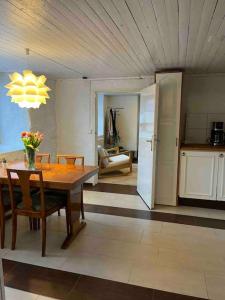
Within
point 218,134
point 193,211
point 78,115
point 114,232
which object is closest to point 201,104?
point 218,134

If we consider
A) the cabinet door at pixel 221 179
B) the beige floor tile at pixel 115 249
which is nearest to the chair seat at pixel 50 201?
the beige floor tile at pixel 115 249

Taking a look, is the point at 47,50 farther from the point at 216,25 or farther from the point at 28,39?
the point at 216,25

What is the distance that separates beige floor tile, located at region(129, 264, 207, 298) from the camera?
1.94 m

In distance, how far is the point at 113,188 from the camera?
15.3ft

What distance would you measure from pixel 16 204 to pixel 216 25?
8.60 feet

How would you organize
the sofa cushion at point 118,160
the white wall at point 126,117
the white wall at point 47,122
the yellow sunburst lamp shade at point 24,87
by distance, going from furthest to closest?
the white wall at point 126,117, the sofa cushion at point 118,160, the white wall at point 47,122, the yellow sunburst lamp shade at point 24,87

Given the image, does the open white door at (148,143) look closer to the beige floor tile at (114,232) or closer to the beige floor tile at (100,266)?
the beige floor tile at (114,232)

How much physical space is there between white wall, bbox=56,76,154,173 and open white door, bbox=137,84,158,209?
1015 mm

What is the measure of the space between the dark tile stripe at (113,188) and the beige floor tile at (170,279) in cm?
224

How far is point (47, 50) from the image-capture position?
2664 millimetres

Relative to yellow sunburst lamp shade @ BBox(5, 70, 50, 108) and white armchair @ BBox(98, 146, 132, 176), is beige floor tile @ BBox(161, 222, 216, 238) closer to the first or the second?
yellow sunburst lamp shade @ BBox(5, 70, 50, 108)

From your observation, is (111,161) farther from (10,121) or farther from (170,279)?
(170,279)

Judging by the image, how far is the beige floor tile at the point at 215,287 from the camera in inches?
73.4

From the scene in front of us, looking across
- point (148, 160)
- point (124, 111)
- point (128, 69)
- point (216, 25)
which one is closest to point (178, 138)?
point (148, 160)
